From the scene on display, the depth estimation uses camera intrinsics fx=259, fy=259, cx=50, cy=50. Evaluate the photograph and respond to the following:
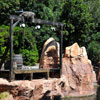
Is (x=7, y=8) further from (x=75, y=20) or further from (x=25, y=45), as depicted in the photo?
(x=75, y=20)

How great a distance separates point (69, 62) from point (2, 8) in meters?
8.69

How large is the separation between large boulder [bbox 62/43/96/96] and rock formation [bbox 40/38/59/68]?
111 cm

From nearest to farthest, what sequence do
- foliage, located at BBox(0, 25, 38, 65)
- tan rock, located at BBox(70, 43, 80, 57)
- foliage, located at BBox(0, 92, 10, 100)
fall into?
foliage, located at BBox(0, 92, 10, 100) → tan rock, located at BBox(70, 43, 80, 57) → foliage, located at BBox(0, 25, 38, 65)

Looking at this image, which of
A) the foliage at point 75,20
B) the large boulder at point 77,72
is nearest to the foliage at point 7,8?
the foliage at point 75,20

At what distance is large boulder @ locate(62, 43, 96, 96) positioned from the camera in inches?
615

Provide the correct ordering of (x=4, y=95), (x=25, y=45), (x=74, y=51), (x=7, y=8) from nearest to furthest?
(x=4, y=95)
(x=74, y=51)
(x=25, y=45)
(x=7, y=8)

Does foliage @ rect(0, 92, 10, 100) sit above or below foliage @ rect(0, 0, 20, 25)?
below

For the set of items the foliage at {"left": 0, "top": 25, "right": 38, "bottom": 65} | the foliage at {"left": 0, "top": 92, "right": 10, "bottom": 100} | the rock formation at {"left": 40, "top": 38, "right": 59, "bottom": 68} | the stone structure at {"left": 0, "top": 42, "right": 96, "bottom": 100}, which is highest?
the foliage at {"left": 0, "top": 25, "right": 38, "bottom": 65}

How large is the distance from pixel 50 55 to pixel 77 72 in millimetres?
2178

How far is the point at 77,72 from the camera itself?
1572 centimetres

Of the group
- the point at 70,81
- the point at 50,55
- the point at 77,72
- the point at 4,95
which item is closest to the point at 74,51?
the point at 77,72

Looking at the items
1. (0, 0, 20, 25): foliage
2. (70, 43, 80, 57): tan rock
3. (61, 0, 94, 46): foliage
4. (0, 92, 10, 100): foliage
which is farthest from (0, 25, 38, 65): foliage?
(0, 92, 10, 100): foliage

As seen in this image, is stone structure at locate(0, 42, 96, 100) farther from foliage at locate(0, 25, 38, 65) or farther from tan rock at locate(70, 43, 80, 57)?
foliage at locate(0, 25, 38, 65)

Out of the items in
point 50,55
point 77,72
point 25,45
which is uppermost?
point 25,45
